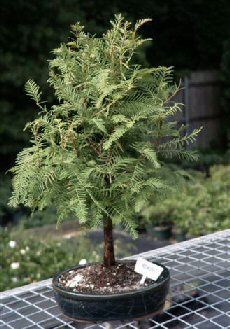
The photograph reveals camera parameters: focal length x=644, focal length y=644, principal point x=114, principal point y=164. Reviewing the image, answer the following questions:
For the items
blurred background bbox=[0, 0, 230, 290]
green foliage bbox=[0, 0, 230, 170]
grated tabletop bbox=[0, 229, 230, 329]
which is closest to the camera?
grated tabletop bbox=[0, 229, 230, 329]

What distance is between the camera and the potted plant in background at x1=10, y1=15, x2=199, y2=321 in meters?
2.25

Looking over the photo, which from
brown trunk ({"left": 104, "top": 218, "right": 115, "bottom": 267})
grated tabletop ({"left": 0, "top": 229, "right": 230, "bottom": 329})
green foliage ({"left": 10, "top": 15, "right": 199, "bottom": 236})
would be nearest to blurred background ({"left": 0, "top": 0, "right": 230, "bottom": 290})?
green foliage ({"left": 10, "top": 15, "right": 199, "bottom": 236})

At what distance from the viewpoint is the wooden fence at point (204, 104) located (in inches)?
468

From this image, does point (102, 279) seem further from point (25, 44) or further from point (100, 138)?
point (25, 44)

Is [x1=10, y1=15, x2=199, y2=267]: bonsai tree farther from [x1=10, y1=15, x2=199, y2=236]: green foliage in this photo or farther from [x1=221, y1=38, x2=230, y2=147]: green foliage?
[x1=221, y1=38, x2=230, y2=147]: green foliage

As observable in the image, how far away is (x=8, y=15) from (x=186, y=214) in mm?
3854

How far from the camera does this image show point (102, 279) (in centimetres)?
237

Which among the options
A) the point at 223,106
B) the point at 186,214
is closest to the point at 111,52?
the point at 186,214

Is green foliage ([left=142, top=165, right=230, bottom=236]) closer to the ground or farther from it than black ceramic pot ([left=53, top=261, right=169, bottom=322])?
farther from it

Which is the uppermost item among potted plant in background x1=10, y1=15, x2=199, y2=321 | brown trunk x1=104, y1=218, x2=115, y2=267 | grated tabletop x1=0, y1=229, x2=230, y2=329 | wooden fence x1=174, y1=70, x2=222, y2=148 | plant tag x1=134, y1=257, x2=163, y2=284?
wooden fence x1=174, y1=70, x2=222, y2=148

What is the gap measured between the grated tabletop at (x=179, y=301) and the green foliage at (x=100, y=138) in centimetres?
38

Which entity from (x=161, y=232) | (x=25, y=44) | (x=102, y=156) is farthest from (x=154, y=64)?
(x=102, y=156)

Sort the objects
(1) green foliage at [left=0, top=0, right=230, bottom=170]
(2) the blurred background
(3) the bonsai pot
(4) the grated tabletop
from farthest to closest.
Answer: (1) green foliage at [left=0, top=0, right=230, bottom=170] < (3) the bonsai pot < (2) the blurred background < (4) the grated tabletop

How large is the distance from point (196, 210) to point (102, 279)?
14.1ft
